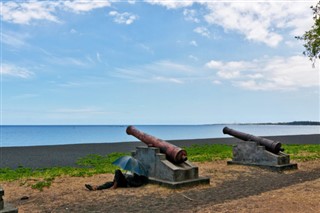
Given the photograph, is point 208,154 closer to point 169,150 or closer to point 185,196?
point 169,150

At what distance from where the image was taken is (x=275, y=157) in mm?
15031

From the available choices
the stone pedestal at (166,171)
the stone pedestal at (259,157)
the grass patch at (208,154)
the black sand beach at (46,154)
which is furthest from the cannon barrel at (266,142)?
the black sand beach at (46,154)

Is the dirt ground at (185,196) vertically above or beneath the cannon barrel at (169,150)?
beneath

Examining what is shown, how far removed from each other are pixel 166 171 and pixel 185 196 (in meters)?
1.63

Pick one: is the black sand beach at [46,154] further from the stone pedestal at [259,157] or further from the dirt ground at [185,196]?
the stone pedestal at [259,157]

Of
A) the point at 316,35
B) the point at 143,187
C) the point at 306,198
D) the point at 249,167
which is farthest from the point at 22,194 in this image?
the point at 316,35

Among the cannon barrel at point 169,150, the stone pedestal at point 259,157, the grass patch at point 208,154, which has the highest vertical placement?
the cannon barrel at point 169,150

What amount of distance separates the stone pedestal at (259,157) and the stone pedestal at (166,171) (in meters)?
4.67

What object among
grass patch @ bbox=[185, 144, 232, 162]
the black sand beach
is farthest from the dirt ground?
the black sand beach

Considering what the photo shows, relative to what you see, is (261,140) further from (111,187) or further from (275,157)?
(111,187)

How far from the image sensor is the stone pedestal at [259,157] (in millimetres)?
15008

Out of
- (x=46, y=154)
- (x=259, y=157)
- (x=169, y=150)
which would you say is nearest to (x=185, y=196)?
(x=169, y=150)

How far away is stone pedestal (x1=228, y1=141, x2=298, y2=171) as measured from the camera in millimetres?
15008

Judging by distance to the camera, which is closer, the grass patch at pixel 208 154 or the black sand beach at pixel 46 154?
the grass patch at pixel 208 154
